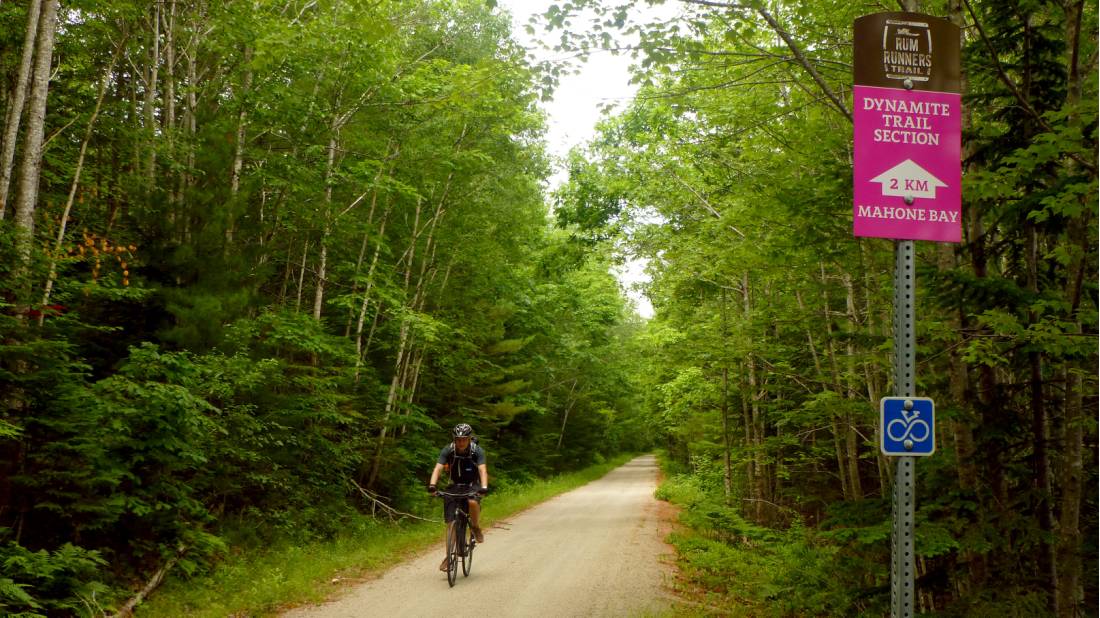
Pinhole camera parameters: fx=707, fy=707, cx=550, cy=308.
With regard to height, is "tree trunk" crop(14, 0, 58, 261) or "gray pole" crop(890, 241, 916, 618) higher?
"tree trunk" crop(14, 0, 58, 261)

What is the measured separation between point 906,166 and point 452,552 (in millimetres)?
6991

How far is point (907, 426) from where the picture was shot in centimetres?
264

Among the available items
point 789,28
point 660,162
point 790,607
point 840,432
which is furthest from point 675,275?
point 790,607

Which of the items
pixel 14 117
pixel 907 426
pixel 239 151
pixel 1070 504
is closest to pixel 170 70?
pixel 239 151

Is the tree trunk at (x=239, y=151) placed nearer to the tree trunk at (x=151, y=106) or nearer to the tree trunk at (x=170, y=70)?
the tree trunk at (x=170, y=70)

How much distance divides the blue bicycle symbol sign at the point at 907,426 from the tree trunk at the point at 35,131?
7.51 meters

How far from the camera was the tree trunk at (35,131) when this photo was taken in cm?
690

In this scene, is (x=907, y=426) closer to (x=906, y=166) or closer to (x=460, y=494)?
(x=906, y=166)

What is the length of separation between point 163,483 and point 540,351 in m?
24.0

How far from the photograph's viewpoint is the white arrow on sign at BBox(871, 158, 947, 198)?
8.91ft

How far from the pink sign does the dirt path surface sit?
5.26 m

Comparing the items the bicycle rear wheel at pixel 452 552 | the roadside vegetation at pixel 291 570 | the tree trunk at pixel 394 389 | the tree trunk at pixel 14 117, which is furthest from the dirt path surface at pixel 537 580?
the tree trunk at pixel 14 117

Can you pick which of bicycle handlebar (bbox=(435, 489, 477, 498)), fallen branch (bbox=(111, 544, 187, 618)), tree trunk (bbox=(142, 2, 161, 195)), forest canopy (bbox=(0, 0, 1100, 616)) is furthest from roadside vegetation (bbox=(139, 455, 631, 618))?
tree trunk (bbox=(142, 2, 161, 195))

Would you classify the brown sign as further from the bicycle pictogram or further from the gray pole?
the bicycle pictogram
